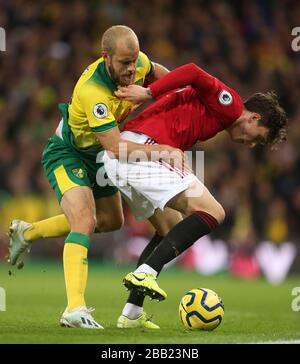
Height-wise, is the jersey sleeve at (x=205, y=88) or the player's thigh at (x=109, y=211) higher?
the jersey sleeve at (x=205, y=88)

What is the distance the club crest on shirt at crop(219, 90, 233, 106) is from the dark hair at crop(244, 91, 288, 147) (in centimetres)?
21

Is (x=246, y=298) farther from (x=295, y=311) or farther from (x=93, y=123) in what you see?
(x=93, y=123)

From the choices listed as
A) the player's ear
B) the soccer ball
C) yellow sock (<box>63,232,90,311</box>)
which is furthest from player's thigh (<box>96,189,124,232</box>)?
the player's ear

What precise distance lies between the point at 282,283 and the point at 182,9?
646 centimetres

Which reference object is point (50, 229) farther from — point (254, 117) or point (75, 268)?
point (254, 117)

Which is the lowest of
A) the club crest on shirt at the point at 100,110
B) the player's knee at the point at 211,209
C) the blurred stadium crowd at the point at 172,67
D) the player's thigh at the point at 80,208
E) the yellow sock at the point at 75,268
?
the yellow sock at the point at 75,268

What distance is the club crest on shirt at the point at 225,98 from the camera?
653cm

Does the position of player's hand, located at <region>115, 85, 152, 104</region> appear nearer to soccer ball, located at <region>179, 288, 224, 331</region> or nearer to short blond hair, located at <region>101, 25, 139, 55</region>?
short blond hair, located at <region>101, 25, 139, 55</region>

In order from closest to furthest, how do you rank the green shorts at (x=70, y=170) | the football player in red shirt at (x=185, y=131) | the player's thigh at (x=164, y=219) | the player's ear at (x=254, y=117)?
1. the football player in red shirt at (x=185, y=131)
2. the player's ear at (x=254, y=117)
3. the green shorts at (x=70, y=170)
4. the player's thigh at (x=164, y=219)

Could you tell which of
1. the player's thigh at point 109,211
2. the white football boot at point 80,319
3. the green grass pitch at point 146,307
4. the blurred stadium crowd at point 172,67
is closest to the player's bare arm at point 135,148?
the player's thigh at point 109,211

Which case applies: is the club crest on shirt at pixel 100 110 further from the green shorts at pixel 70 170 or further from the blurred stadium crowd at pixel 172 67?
the blurred stadium crowd at pixel 172 67

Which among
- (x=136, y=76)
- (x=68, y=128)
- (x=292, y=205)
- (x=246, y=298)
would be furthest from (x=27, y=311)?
(x=292, y=205)

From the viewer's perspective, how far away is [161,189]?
6.20 metres

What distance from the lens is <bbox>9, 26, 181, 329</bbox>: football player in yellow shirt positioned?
6.32 meters
